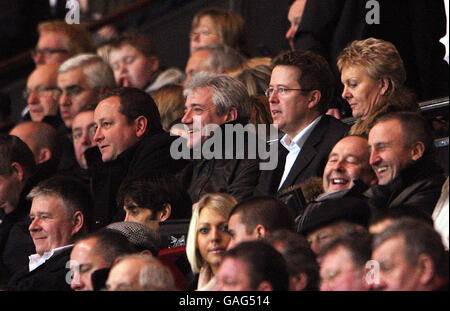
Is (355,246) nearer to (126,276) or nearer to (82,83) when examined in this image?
(126,276)

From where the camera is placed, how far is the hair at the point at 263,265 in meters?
4.52

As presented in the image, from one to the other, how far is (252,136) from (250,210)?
4.27ft

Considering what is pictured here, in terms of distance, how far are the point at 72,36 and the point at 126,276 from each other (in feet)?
18.3

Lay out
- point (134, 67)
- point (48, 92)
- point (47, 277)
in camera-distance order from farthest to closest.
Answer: point (48, 92) → point (134, 67) → point (47, 277)

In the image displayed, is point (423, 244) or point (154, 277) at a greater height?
point (423, 244)

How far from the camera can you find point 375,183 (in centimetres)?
566

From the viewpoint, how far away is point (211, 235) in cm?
564

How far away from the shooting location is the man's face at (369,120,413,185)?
5.45 metres

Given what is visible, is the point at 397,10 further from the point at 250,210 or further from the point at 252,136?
the point at 250,210

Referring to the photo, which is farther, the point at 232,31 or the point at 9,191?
the point at 232,31

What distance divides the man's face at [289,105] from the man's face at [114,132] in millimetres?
1027

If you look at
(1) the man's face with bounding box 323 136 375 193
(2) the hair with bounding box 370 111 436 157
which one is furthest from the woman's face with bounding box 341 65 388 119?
(2) the hair with bounding box 370 111 436 157

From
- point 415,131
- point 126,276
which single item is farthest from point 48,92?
point 126,276

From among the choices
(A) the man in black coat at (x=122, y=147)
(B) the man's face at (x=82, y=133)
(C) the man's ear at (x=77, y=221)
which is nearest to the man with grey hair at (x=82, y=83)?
(B) the man's face at (x=82, y=133)
